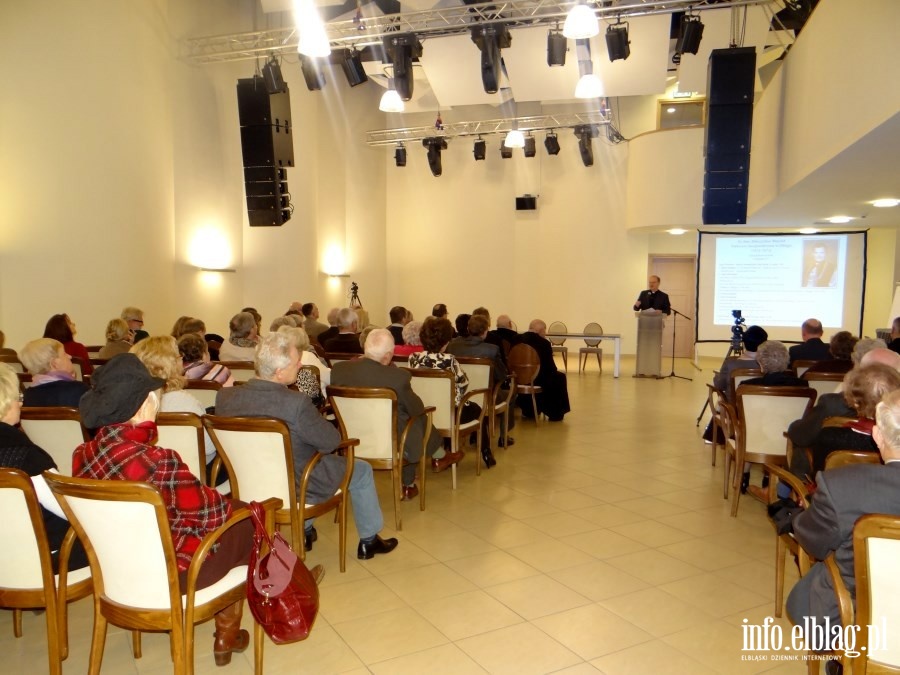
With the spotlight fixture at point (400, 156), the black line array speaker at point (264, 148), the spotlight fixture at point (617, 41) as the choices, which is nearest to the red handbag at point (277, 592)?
the spotlight fixture at point (617, 41)

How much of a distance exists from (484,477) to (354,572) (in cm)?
194

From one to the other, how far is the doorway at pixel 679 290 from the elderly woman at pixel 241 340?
10689 mm

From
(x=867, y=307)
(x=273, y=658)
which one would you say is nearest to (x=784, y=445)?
(x=273, y=658)

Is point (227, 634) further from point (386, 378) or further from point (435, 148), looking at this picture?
point (435, 148)

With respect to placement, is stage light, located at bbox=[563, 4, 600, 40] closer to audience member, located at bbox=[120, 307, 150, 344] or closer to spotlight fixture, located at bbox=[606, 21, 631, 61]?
spotlight fixture, located at bbox=[606, 21, 631, 61]

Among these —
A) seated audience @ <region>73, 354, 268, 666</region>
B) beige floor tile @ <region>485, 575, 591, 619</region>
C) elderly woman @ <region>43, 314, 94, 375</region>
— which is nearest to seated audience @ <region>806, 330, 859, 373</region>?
beige floor tile @ <region>485, 575, 591, 619</region>

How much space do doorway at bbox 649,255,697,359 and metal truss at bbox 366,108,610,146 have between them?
10.7ft

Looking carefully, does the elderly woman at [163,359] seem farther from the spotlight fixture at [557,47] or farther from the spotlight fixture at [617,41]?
the spotlight fixture at [617,41]

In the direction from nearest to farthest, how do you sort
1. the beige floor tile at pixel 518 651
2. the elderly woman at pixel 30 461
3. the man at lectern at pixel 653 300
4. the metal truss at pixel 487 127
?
1. the elderly woman at pixel 30 461
2. the beige floor tile at pixel 518 651
3. the man at lectern at pixel 653 300
4. the metal truss at pixel 487 127

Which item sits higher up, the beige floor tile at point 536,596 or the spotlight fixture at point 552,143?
the spotlight fixture at point 552,143

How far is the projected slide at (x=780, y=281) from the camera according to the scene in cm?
1156

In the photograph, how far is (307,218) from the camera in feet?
37.5

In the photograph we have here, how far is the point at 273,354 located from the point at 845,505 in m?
2.36

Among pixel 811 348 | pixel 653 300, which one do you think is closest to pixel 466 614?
pixel 811 348
